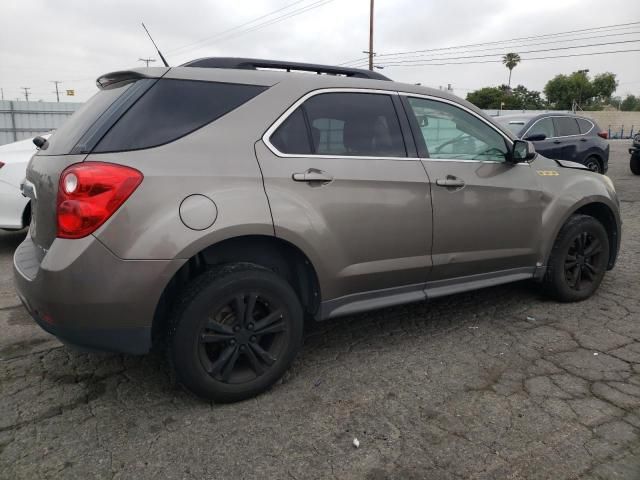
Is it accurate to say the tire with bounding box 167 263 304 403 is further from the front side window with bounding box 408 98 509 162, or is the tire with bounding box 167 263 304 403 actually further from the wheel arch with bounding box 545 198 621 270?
the wheel arch with bounding box 545 198 621 270

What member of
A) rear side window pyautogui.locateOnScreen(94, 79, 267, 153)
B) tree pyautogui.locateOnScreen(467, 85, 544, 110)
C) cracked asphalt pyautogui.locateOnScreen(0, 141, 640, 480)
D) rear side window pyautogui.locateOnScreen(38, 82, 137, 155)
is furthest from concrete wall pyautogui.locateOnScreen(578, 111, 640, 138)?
rear side window pyautogui.locateOnScreen(38, 82, 137, 155)

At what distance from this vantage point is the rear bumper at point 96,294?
2.26 metres

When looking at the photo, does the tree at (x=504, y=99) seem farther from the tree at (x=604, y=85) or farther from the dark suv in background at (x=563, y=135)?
the dark suv in background at (x=563, y=135)

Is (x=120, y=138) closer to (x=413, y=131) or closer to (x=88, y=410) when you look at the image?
(x=88, y=410)

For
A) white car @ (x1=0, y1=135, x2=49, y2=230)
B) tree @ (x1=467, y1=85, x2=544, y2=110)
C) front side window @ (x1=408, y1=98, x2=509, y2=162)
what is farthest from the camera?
tree @ (x1=467, y1=85, x2=544, y2=110)

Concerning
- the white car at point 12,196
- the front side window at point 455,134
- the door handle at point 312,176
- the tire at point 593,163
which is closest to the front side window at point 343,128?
the door handle at point 312,176

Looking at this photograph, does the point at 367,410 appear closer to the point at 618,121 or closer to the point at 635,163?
the point at 635,163

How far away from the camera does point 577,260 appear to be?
13.5 ft

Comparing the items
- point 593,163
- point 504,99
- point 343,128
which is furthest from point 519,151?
point 504,99

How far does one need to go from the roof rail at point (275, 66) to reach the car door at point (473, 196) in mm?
364

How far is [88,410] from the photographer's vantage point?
102 inches

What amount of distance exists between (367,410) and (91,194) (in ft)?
5.63

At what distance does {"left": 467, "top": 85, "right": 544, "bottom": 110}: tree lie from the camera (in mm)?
79938

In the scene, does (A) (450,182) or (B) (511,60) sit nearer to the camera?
(A) (450,182)
